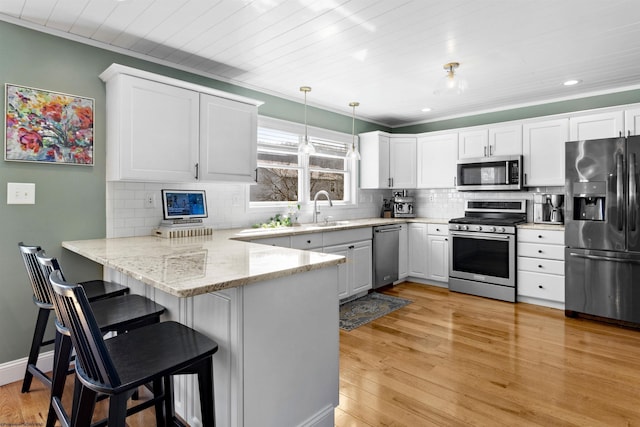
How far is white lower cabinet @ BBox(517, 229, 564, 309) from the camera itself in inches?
152

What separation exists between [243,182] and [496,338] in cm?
261

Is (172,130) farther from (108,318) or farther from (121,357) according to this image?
(121,357)

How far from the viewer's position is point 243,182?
11.0ft

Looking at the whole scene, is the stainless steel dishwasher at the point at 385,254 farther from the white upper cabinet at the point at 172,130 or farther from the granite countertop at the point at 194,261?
the granite countertop at the point at 194,261

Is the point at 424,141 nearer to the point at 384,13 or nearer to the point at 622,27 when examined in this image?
the point at 622,27

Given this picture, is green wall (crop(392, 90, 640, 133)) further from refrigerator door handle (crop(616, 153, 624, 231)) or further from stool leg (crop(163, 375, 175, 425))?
stool leg (crop(163, 375, 175, 425))

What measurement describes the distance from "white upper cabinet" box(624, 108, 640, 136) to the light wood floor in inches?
76.2

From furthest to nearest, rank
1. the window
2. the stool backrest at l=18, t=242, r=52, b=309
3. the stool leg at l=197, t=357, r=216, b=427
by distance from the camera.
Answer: the window < the stool backrest at l=18, t=242, r=52, b=309 < the stool leg at l=197, t=357, r=216, b=427

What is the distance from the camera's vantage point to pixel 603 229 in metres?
3.46

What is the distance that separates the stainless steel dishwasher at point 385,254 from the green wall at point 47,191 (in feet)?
9.58

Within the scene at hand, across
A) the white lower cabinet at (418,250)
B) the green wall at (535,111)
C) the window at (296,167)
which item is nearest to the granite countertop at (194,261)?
the window at (296,167)

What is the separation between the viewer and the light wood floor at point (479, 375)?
2.02 meters

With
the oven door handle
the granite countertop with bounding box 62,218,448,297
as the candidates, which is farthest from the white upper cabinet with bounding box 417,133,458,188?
Result: the granite countertop with bounding box 62,218,448,297

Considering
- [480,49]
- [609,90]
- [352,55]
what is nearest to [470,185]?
[609,90]
